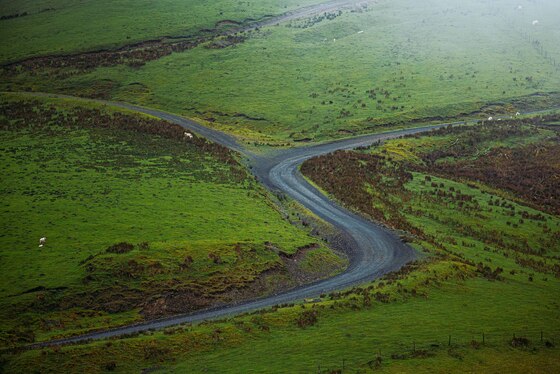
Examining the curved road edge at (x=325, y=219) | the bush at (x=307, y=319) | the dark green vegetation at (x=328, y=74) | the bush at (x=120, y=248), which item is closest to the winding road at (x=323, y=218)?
the curved road edge at (x=325, y=219)

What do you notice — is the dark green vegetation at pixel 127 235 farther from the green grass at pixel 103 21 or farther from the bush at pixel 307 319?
the green grass at pixel 103 21

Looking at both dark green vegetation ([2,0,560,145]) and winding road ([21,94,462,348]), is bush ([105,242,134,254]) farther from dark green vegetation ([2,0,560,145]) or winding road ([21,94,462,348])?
dark green vegetation ([2,0,560,145])

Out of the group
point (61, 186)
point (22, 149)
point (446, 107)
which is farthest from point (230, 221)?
A: point (446, 107)

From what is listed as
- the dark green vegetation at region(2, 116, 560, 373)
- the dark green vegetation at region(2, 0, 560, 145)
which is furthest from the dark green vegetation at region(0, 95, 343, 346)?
the dark green vegetation at region(2, 0, 560, 145)

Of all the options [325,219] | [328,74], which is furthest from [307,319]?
[328,74]

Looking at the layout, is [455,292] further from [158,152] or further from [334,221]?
[158,152]

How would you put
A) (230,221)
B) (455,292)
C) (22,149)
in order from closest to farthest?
(455,292) → (230,221) → (22,149)
